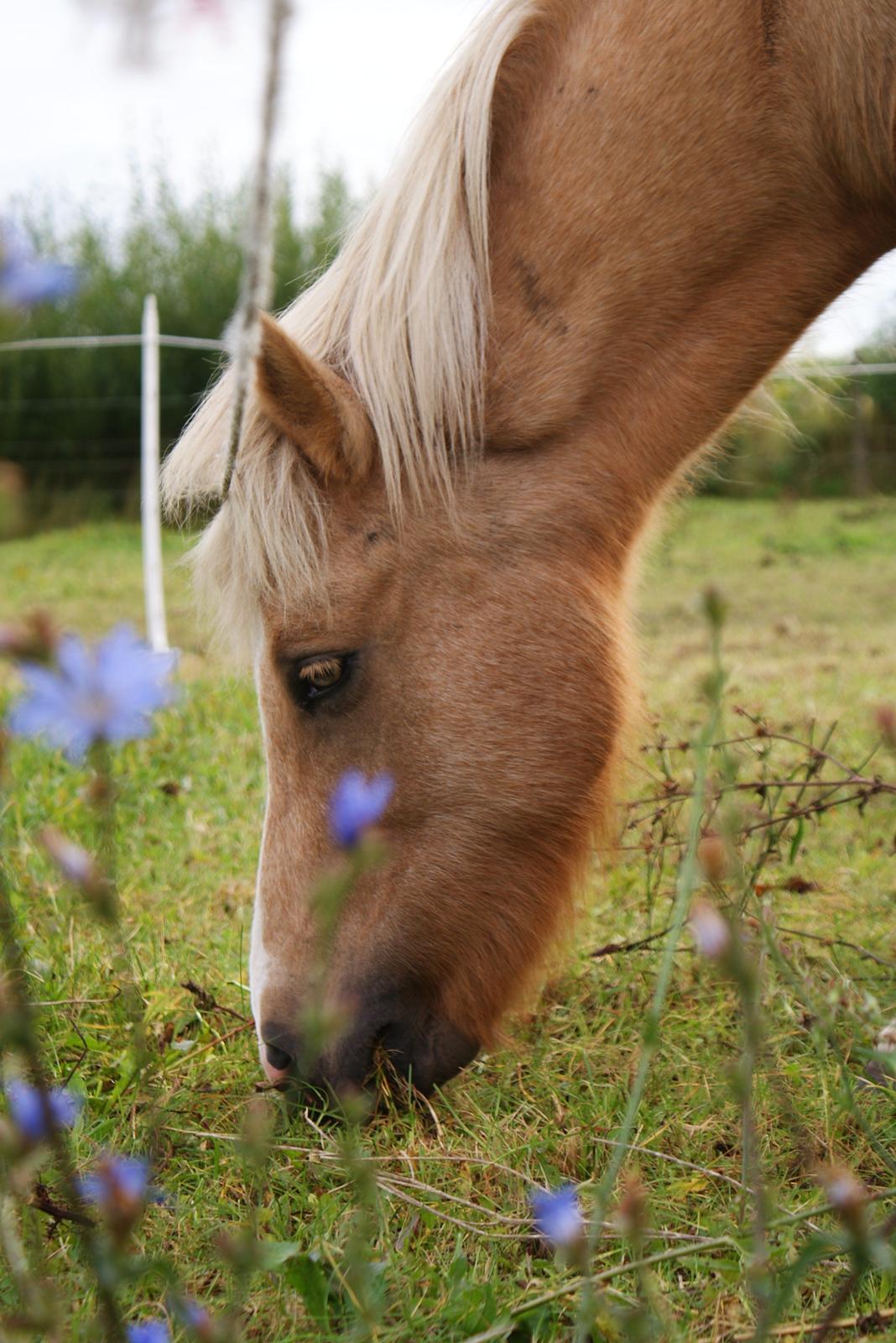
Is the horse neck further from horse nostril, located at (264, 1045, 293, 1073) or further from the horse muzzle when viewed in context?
horse nostril, located at (264, 1045, 293, 1073)

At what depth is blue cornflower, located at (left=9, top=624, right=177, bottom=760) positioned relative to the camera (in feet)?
2.66

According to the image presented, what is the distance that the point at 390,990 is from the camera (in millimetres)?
1944

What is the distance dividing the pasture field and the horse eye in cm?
44

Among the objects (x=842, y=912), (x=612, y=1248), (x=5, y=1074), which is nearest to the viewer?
(x=612, y=1248)

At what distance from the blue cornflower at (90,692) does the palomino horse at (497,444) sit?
114cm

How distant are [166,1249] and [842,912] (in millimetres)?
1850

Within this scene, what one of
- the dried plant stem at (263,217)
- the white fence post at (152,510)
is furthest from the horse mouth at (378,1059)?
the white fence post at (152,510)

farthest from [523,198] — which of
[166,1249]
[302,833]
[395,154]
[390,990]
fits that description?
[166,1249]

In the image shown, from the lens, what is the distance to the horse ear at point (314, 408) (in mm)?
1833

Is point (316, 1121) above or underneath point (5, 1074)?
underneath

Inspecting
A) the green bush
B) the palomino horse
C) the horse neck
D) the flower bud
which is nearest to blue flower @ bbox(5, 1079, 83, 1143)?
the flower bud

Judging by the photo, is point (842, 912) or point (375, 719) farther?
point (842, 912)

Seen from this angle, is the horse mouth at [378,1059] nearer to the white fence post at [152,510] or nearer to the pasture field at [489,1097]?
the pasture field at [489,1097]

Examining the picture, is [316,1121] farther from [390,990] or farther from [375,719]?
[375,719]
